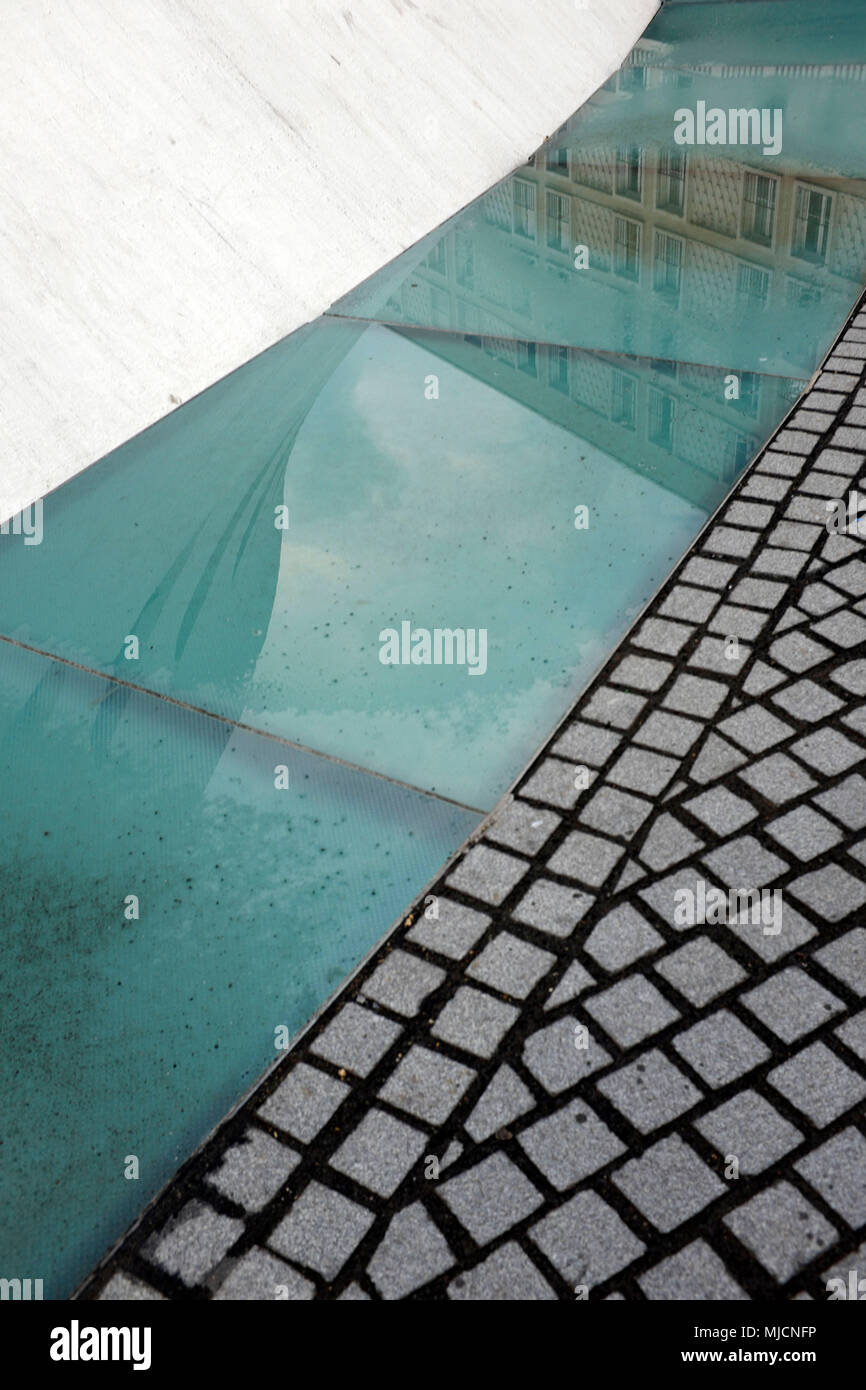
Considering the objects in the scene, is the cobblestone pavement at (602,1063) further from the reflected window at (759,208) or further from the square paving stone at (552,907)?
the reflected window at (759,208)

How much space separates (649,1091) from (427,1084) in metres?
0.70

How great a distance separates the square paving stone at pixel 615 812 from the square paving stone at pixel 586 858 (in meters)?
0.07

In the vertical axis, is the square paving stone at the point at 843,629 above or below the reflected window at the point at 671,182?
below

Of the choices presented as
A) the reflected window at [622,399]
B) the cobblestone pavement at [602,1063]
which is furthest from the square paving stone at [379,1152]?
the reflected window at [622,399]

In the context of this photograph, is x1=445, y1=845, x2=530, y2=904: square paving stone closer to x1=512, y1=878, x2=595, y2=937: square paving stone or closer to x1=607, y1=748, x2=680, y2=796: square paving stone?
x1=512, y1=878, x2=595, y2=937: square paving stone

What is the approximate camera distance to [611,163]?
1122 centimetres

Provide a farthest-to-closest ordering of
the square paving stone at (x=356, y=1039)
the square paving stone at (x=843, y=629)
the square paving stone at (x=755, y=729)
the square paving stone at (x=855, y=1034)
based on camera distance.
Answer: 1. the square paving stone at (x=843, y=629)
2. the square paving stone at (x=755, y=729)
3. the square paving stone at (x=356, y=1039)
4. the square paving stone at (x=855, y=1034)

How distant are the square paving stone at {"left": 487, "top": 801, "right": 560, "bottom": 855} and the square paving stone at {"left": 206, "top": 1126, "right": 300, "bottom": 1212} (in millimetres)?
1463

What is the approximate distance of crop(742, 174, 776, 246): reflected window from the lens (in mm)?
9336

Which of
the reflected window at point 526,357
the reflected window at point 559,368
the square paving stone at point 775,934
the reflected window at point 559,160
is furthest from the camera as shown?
the reflected window at point 559,160

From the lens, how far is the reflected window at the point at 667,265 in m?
8.90

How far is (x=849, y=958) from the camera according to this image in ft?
12.7

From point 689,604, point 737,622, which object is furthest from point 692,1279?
point 689,604

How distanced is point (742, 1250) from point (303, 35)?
1005 cm
